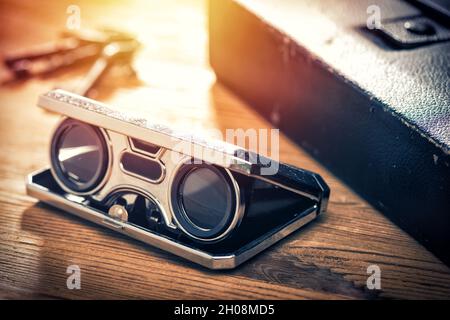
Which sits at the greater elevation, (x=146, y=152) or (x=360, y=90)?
(x=360, y=90)

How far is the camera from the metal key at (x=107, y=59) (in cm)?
112

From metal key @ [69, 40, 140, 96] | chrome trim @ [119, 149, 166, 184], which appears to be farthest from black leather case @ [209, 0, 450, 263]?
chrome trim @ [119, 149, 166, 184]

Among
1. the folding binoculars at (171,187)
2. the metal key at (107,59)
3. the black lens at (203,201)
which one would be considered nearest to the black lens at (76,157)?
the folding binoculars at (171,187)

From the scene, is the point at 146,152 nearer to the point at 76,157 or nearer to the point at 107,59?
the point at 76,157

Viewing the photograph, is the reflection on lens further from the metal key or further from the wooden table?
the metal key

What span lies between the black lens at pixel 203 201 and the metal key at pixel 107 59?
0.49 m

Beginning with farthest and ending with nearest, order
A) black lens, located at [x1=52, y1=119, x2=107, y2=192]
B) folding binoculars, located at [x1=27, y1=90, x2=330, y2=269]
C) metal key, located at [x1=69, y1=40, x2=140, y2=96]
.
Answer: metal key, located at [x1=69, y1=40, x2=140, y2=96]
black lens, located at [x1=52, y1=119, x2=107, y2=192]
folding binoculars, located at [x1=27, y1=90, x2=330, y2=269]

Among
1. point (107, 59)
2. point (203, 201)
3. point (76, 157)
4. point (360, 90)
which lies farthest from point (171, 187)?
point (107, 59)

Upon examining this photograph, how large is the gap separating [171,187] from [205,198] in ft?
0.15

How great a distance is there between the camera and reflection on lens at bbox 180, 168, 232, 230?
0.68 meters

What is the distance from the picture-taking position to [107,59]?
3.82 feet

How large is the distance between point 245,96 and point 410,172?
0.46m

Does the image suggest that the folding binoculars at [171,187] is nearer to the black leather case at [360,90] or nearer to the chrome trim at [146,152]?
the chrome trim at [146,152]

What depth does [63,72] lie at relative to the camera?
1.23 metres
